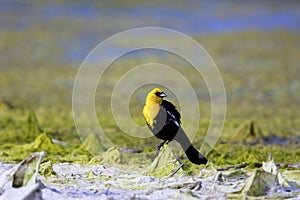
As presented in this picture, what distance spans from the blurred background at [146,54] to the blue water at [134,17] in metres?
0.03

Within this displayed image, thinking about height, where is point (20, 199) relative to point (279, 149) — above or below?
below

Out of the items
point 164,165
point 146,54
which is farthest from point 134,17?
point 164,165

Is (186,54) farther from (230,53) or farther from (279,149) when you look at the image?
(279,149)

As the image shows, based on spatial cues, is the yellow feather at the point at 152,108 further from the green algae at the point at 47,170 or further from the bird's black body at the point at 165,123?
the green algae at the point at 47,170

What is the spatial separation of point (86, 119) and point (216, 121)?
1.80m

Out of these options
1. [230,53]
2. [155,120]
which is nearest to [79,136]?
[155,120]

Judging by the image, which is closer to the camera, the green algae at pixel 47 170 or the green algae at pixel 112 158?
the green algae at pixel 47 170

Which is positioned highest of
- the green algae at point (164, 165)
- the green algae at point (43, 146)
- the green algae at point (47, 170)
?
the green algae at point (164, 165)

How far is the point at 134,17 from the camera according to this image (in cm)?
2181

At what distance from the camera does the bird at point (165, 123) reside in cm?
654

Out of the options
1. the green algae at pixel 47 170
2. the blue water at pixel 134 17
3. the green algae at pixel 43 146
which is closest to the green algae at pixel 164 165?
the green algae at pixel 47 170

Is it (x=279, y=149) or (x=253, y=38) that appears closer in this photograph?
(x=279, y=149)

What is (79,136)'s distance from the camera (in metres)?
9.50

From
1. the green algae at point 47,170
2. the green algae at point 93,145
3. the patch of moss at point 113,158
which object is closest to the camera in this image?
the green algae at point 47,170
